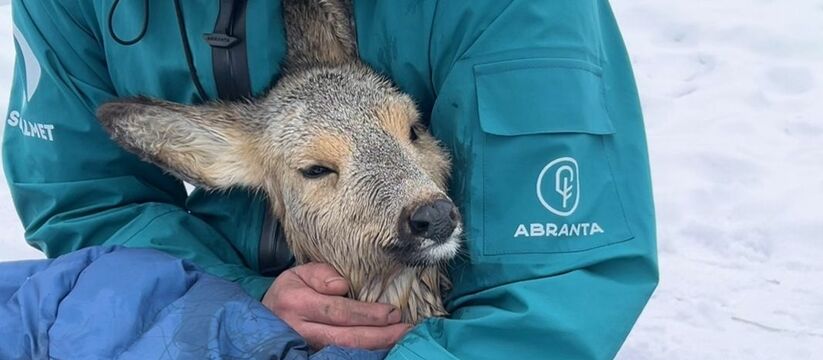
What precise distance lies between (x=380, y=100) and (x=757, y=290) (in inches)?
83.4

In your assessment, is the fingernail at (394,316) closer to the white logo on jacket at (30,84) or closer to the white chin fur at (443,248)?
the white chin fur at (443,248)

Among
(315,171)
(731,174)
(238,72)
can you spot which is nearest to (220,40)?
(238,72)

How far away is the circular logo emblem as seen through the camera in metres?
2.59

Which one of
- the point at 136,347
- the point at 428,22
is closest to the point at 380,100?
the point at 428,22

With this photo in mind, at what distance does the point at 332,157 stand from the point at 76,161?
93 cm

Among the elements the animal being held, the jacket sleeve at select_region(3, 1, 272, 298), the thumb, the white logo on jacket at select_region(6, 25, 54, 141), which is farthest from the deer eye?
the white logo on jacket at select_region(6, 25, 54, 141)

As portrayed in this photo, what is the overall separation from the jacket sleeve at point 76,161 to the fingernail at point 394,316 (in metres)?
0.51

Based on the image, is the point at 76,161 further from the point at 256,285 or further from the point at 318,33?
A: the point at 318,33

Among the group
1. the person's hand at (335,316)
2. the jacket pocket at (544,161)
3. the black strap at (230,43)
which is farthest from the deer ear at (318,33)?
the person's hand at (335,316)

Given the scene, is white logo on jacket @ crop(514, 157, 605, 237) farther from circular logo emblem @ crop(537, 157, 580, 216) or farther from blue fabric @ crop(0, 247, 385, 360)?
blue fabric @ crop(0, 247, 385, 360)

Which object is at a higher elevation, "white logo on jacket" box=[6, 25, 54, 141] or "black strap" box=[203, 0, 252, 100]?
"black strap" box=[203, 0, 252, 100]

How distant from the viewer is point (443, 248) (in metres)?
2.53

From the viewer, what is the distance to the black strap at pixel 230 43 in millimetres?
2832

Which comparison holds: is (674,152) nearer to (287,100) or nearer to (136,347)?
(287,100)
